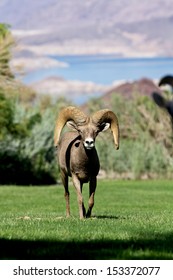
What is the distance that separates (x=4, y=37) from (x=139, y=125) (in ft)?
30.4

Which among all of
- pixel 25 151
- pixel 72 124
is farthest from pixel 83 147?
pixel 25 151

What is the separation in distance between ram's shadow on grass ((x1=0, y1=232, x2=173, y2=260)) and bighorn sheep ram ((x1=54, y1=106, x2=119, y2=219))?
5.05 m

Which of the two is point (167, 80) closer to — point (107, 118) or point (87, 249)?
point (87, 249)

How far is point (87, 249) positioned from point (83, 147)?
6537 mm

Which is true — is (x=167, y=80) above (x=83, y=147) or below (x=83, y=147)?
above

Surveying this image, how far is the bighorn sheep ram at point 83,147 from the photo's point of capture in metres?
17.2

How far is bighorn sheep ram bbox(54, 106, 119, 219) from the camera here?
17188 mm

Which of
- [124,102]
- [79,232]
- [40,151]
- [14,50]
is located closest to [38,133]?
[40,151]

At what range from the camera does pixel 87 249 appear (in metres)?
11.2

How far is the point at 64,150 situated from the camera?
60.0ft

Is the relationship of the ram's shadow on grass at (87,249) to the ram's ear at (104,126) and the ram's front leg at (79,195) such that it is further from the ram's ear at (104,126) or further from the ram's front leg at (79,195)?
the ram's ear at (104,126)

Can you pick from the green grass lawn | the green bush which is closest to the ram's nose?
the green grass lawn
